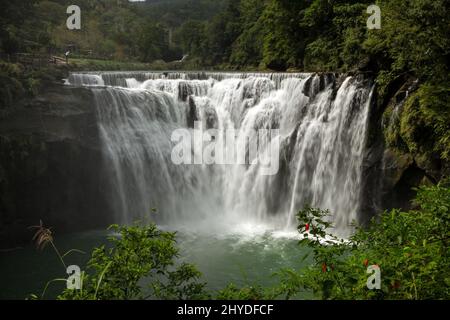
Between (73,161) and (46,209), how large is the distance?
88.1 inches

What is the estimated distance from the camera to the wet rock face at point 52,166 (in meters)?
16.1

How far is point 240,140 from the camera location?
813 inches

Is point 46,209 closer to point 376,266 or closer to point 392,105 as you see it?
point 392,105

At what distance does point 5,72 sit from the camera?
677 inches

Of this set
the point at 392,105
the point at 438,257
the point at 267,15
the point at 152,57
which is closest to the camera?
the point at 438,257

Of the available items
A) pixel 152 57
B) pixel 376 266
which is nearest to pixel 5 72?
pixel 376 266
